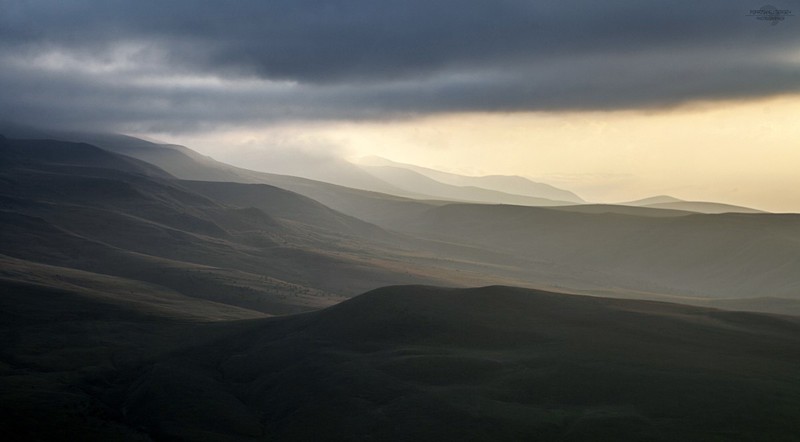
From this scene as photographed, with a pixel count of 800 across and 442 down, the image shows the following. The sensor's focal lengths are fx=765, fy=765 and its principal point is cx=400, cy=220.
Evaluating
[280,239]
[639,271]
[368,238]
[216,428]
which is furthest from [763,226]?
[216,428]

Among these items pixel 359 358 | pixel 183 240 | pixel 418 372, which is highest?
pixel 183 240

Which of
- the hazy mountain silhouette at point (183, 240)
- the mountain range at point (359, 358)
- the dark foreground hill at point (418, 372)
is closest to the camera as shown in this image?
the dark foreground hill at point (418, 372)

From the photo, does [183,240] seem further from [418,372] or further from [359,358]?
[418,372]

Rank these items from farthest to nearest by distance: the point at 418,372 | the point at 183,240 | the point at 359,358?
the point at 183,240 → the point at 359,358 → the point at 418,372

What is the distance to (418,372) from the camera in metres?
44.1

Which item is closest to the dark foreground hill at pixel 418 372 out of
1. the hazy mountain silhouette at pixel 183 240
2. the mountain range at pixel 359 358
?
the mountain range at pixel 359 358

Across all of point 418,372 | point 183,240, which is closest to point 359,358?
point 418,372

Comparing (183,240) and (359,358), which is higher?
(183,240)

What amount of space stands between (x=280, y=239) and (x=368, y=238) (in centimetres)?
3441

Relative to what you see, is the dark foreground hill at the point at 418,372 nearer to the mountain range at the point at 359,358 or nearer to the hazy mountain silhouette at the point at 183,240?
the mountain range at the point at 359,358

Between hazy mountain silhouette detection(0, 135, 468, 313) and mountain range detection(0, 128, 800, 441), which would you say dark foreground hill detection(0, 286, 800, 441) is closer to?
mountain range detection(0, 128, 800, 441)

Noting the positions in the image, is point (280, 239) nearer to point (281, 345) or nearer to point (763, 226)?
point (281, 345)

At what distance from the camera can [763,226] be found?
545 ft

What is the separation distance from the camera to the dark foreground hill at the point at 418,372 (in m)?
36.5
